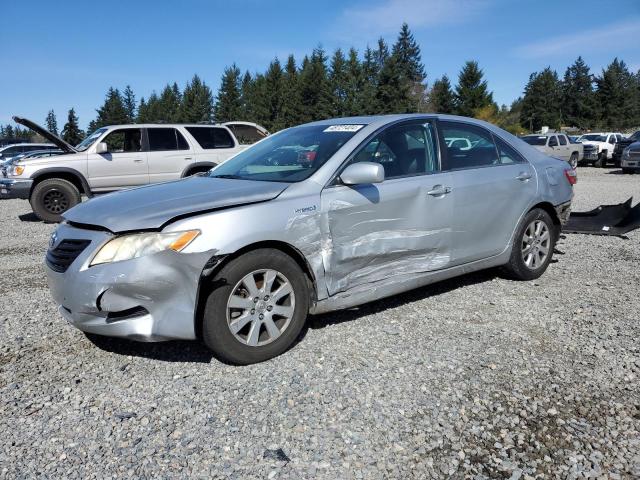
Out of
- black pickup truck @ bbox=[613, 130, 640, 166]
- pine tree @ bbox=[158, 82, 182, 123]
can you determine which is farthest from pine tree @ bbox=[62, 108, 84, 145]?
black pickup truck @ bbox=[613, 130, 640, 166]

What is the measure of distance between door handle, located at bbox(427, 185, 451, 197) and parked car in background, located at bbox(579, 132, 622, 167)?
25.0 metres

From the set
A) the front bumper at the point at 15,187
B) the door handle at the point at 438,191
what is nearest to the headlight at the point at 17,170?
the front bumper at the point at 15,187

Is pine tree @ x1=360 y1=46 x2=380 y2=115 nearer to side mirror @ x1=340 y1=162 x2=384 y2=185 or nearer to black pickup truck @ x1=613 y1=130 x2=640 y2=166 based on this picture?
black pickup truck @ x1=613 y1=130 x2=640 y2=166

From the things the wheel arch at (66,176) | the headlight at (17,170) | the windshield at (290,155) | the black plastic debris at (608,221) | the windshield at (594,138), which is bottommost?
the black plastic debris at (608,221)

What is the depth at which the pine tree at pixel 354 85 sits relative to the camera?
6185 centimetres

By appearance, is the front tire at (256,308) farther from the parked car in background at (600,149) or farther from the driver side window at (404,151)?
the parked car in background at (600,149)

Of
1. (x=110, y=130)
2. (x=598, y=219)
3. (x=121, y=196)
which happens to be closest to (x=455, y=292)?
(x=121, y=196)

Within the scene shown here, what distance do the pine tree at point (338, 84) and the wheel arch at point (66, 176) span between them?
169 ft

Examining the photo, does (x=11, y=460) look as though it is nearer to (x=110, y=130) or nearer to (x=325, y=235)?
(x=325, y=235)

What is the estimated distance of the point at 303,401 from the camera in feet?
9.82

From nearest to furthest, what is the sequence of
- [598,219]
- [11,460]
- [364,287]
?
1. [11,460]
2. [364,287]
3. [598,219]

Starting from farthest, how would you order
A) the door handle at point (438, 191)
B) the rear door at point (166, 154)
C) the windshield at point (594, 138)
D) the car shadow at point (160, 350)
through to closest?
the windshield at point (594, 138) < the rear door at point (166, 154) < the door handle at point (438, 191) < the car shadow at point (160, 350)

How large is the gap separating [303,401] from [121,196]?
192 cm

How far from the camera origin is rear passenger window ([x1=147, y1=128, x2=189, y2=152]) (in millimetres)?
10992
